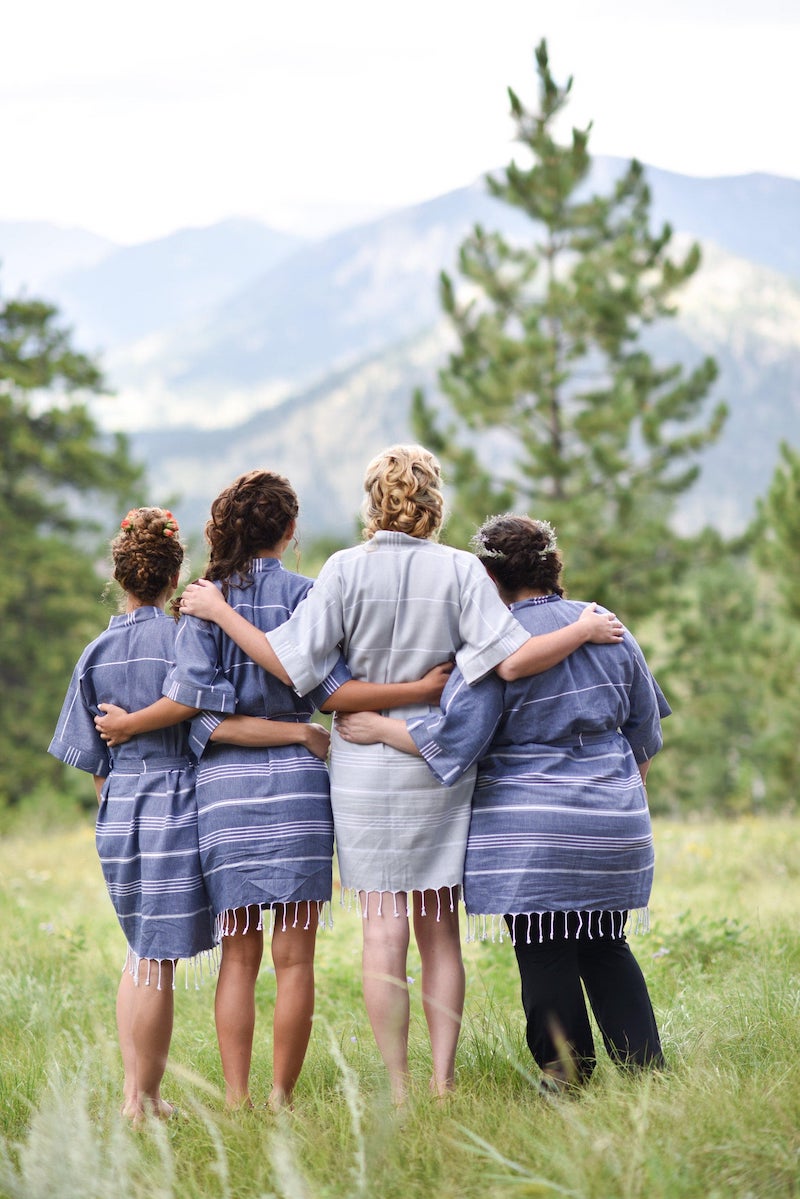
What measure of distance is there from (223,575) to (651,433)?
52.6ft

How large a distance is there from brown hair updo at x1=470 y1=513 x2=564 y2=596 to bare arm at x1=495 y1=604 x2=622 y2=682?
0.70 ft

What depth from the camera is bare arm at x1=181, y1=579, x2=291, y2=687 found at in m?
3.30

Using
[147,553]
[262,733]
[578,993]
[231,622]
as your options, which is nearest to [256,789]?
[262,733]

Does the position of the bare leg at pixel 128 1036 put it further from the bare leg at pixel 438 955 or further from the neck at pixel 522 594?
the neck at pixel 522 594

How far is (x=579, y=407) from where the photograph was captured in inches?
765

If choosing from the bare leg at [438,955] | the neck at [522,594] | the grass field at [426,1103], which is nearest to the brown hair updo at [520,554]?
the neck at [522,594]

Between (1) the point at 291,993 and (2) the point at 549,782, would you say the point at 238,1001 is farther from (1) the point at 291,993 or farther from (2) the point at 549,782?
(2) the point at 549,782

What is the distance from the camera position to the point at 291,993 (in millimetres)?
3338

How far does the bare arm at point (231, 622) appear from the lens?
3.30m

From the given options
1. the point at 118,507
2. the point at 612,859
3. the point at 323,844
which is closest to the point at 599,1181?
the point at 612,859

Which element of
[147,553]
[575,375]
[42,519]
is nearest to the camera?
[147,553]

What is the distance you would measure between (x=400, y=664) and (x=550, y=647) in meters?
0.43

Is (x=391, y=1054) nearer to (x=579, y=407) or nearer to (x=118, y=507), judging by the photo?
(x=579, y=407)

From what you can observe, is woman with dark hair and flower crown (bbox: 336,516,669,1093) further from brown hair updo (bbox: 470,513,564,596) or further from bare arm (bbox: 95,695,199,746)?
bare arm (bbox: 95,695,199,746)
